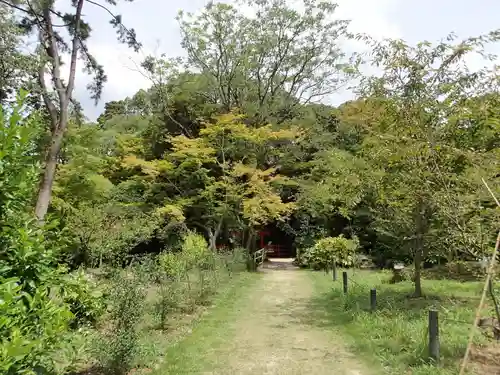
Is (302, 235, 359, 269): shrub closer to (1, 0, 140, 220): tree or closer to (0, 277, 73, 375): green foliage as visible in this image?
(1, 0, 140, 220): tree

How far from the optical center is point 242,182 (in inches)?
806

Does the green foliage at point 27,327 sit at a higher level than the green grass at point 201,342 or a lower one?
higher

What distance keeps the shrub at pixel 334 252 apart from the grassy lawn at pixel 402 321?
8.23 meters

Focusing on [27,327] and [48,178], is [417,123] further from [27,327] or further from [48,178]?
[48,178]

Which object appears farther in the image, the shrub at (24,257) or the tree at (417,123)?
the tree at (417,123)

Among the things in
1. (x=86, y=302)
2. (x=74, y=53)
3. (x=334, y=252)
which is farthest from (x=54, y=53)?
(x=334, y=252)

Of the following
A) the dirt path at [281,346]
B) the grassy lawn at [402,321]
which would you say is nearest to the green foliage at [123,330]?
the dirt path at [281,346]

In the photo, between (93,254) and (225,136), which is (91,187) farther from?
(225,136)

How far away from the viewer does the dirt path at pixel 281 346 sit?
19.5 feet

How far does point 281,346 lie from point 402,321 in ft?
7.35

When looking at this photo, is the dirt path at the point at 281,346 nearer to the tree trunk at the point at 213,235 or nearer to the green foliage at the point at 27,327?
the green foliage at the point at 27,327

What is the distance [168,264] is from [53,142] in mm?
4584

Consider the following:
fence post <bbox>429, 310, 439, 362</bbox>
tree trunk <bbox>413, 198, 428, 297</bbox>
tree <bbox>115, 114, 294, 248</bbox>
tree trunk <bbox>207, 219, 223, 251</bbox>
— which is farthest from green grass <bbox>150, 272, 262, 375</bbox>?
tree trunk <bbox>207, 219, 223, 251</bbox>

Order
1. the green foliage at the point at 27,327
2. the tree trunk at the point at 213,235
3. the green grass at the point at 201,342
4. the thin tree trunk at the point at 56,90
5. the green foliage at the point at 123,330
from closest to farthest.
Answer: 1. the green foliage at the point at 27,327
2. the green foliage at the point at 123,330
3. the green grass at the point at 201,342
4. the thin tree trunk at the point at 56,90
5. the tree trunk at the point at 213,235
